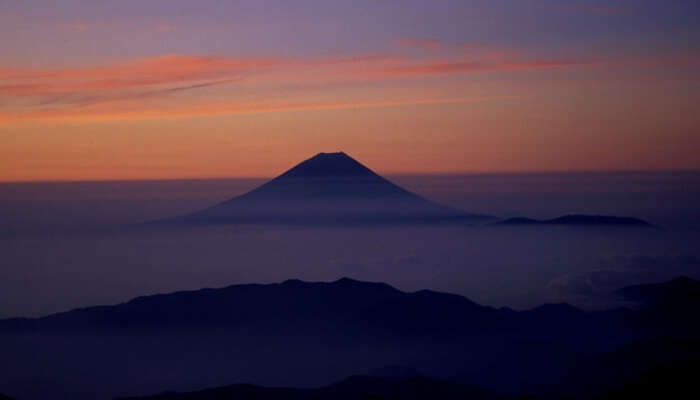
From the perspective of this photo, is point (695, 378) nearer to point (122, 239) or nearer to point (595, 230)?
point (595, 230)

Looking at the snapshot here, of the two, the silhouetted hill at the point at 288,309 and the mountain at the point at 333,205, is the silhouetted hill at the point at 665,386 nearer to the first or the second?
the silhouetted hill at the point at 288,309

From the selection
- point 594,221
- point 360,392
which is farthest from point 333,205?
point 360,392

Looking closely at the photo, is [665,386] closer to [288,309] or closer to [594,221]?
[288,309]

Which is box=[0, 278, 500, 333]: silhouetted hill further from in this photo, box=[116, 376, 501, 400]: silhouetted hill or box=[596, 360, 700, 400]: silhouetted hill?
box=[596, 360, 700, 400]: silhouetted hill

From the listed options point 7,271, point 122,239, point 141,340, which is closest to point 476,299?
point 141,340

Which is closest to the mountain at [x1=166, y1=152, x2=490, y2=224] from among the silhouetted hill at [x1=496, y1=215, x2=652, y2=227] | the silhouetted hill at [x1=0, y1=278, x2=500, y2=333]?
the silhouetted hill at [x1=496, y1=215, x2=652, y2=227]

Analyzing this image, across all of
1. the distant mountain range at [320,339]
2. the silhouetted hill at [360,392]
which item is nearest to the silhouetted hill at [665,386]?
the distant mountain range at [320,339]
